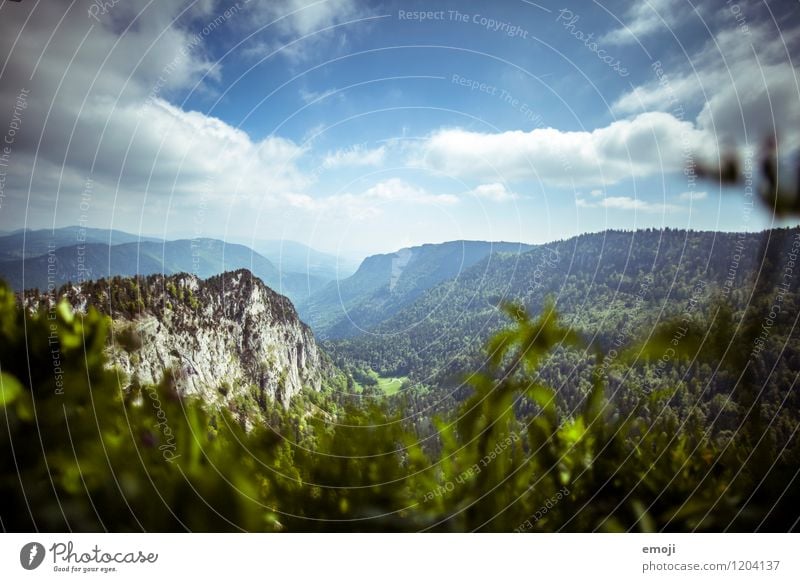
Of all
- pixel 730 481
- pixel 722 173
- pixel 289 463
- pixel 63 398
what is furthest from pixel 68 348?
pixel 722 173

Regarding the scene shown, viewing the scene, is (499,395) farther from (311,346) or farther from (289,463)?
(311,346)

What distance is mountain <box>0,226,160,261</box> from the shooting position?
1208 millimetres

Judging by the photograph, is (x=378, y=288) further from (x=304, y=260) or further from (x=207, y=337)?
(x=207, y=337)

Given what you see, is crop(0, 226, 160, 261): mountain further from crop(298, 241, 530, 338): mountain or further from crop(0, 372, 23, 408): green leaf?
crop(298, 241, 530, 338): mountain

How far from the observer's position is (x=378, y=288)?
8.10 meters

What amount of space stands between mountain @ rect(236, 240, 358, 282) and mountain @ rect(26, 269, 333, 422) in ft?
0.69

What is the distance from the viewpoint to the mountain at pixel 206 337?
1.10m

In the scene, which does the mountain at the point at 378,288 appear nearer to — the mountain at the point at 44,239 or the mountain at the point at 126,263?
the mountain at the point at 126,263

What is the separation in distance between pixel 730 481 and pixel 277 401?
120 centimetres

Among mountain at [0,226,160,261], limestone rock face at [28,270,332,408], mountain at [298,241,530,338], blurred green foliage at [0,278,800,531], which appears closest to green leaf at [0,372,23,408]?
blurred green foliage at [0,278,800,531]

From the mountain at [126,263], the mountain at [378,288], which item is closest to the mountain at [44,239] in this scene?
the mountain at [126,263]

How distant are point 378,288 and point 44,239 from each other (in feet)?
22.7

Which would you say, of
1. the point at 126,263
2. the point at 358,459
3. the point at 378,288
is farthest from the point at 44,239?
the point at 378,288
